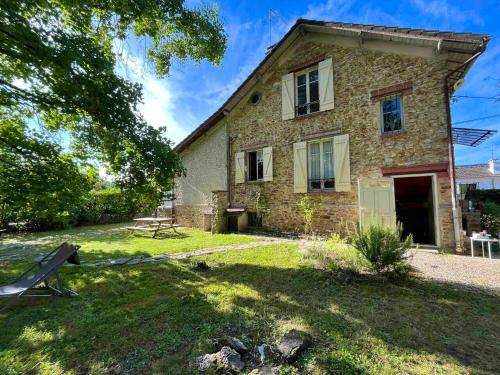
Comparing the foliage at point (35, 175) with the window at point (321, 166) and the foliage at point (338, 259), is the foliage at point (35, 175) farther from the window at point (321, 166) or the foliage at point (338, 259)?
the window at point (321, 166)

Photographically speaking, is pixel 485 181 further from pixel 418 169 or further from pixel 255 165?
pixel 255 165

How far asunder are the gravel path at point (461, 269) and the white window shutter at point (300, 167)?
412 cm

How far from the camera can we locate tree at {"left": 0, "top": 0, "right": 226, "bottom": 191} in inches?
154

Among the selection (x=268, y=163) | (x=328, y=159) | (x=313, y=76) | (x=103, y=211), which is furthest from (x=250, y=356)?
(x=103, y=211)

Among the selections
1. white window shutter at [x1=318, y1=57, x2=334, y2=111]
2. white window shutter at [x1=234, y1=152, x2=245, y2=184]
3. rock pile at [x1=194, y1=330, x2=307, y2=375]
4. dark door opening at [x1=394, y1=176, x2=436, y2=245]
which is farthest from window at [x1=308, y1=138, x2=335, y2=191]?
rock pile at [x1=194, y1=330, x2=307, y2=375]

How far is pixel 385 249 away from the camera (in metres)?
4.05

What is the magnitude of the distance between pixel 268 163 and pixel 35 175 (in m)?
7.23

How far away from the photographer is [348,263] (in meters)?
4.46

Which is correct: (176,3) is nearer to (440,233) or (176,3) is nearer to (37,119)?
(37,119)

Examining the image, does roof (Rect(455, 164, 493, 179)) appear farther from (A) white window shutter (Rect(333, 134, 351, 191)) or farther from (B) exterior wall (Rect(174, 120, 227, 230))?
(B) exterior wall (Rect(174, 120, 227, 230))

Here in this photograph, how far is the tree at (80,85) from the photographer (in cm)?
392

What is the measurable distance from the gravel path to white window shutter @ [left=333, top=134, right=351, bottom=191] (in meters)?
2.90

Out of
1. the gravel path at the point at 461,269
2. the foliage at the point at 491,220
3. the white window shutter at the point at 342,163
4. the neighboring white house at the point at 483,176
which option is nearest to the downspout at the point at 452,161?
the gravel path at the point at 461,269

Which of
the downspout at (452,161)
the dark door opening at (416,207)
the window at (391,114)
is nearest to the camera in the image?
the downspout at (452,161)
